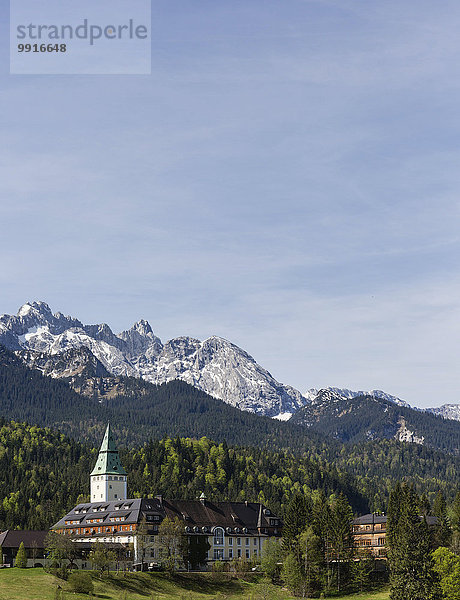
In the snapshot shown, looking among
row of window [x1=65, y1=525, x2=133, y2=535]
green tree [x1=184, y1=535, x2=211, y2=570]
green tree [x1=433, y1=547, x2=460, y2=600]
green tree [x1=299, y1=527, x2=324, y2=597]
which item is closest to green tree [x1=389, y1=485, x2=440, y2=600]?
green tree [x1=433, y1=547, x2=460, y2=600]

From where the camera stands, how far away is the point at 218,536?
604ft

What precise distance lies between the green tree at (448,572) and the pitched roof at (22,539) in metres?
67.3

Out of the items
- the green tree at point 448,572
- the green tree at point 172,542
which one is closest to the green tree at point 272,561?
the green tree at point 172,542

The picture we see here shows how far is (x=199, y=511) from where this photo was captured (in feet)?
618

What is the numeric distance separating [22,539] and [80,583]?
24447 millimetres

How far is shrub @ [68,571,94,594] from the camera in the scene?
137875mm

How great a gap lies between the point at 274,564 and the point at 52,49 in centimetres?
11016

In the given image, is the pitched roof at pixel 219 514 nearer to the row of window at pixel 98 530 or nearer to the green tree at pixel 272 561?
the row of window at pixel 98 530

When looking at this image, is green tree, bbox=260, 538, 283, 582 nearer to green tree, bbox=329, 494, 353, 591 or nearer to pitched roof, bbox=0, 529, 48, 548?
green tree, bbox=329, 494, 353, 591

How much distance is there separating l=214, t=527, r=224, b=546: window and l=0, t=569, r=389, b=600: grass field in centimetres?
1979

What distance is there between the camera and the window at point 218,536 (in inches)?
7224

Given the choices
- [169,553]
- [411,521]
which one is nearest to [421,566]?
[411,521]

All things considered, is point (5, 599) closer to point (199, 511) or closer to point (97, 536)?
point (97, 536)

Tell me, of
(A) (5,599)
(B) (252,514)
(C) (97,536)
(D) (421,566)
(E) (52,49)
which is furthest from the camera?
(B) (252,514)
